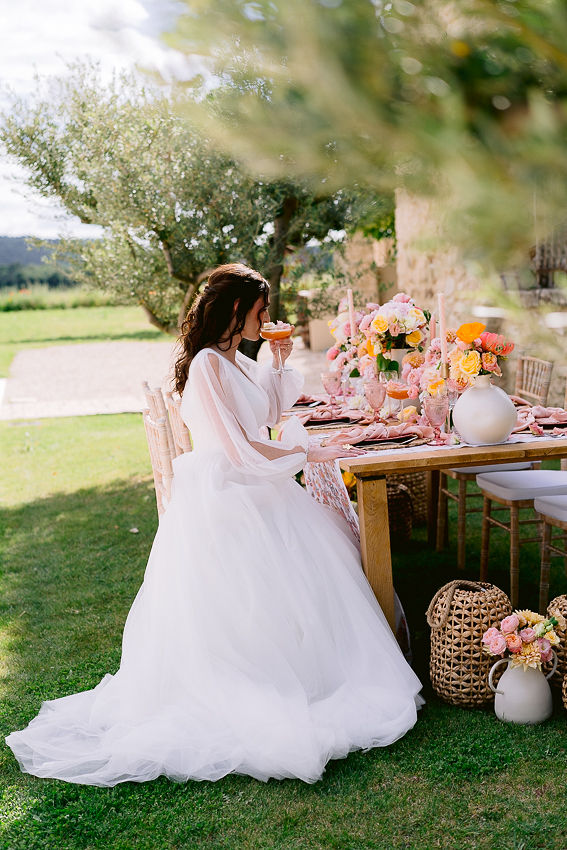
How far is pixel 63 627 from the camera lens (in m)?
4.05

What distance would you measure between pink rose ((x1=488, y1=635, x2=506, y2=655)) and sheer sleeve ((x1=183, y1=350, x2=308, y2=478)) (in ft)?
2.93

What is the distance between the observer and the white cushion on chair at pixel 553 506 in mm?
3506

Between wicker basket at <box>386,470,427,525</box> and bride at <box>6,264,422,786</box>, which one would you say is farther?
wicker basket at <box>386,470,427,525</box>

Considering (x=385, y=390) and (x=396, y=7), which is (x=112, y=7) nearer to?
(x=396, y=7)

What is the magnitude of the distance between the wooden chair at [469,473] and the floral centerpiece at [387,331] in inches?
34.1

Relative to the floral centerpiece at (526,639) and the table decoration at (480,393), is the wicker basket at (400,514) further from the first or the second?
the floral centerpiece at (526,639)

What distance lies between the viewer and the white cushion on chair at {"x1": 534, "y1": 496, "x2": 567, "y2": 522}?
3.51m

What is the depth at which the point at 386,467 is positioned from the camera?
9.89ft

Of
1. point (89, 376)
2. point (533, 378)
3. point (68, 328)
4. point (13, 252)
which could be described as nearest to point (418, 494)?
point (533, 378)

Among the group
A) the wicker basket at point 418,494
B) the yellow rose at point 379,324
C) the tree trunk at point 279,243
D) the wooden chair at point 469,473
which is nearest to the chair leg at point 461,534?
the wooden chair at point 469,473

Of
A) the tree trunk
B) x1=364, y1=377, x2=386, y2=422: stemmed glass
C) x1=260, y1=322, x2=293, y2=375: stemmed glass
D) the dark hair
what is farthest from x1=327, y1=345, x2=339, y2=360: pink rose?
the tree trunk

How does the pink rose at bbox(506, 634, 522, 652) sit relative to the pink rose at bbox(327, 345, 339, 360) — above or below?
below

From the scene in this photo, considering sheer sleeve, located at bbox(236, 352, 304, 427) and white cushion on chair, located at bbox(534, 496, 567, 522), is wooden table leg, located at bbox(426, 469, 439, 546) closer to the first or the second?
white cushion on chair, located at bbox(534, 496, 567, 522)

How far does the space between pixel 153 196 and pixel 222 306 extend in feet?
12.5
